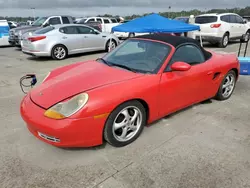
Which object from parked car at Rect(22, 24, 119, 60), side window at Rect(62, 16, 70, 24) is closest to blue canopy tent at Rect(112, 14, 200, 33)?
parked car at Rect(22, 24, 119, 60)

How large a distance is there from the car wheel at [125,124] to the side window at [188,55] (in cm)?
83

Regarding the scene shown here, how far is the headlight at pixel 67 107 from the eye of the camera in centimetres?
243

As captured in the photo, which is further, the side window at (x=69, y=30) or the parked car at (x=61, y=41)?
the side window at (x=69, y=30)

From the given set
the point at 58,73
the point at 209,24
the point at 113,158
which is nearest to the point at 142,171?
the point at 113,158

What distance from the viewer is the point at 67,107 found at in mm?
2479

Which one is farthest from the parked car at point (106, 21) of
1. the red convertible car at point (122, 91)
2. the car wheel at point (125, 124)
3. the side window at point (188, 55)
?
the car wheel at point (125, 124)

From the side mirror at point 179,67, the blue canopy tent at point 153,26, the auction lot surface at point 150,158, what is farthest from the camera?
the blue canopy tent at point 153,26

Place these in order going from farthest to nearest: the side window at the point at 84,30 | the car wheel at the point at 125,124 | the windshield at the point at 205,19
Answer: the windshield at the point at 205,19, the side window at the point at 84,30, the car wheel at the point at 125,124

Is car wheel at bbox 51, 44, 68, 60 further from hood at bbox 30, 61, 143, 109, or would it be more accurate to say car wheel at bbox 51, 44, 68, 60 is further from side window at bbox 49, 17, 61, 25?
hood at bbox 30, 61, 143, 109

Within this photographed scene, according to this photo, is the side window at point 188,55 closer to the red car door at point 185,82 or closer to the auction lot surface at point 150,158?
the red car door at point 185,82

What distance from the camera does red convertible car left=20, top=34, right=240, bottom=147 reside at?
2.46m

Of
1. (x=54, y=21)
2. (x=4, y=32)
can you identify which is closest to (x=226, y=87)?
(x=54, y=21)

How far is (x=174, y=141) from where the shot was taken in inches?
118

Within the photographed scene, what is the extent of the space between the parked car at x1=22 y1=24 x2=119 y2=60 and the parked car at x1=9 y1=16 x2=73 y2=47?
9.61ft
